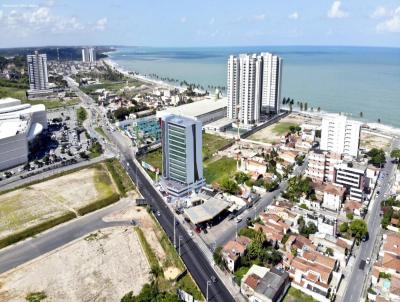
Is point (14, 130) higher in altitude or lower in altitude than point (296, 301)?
higher

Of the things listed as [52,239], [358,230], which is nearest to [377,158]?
Answer: [358,230]

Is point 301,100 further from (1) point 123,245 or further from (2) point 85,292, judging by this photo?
(2) point 85,292

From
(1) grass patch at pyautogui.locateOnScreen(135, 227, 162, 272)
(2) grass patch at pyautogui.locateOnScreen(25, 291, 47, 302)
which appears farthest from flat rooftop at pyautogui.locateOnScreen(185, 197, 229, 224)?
(2) grass patch at pyautogui.locateOnScreen(25, 291, 47, 302)

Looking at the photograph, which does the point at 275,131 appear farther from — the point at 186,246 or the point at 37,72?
the point at 37,72

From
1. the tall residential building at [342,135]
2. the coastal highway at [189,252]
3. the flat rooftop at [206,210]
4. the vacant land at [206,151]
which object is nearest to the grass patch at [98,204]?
the coastal highway at [189,252]

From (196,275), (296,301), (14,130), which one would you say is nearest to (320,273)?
(296,301)

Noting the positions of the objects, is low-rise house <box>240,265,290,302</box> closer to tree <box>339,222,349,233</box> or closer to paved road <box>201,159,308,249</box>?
paved road <box>201,159,308,249</box>
